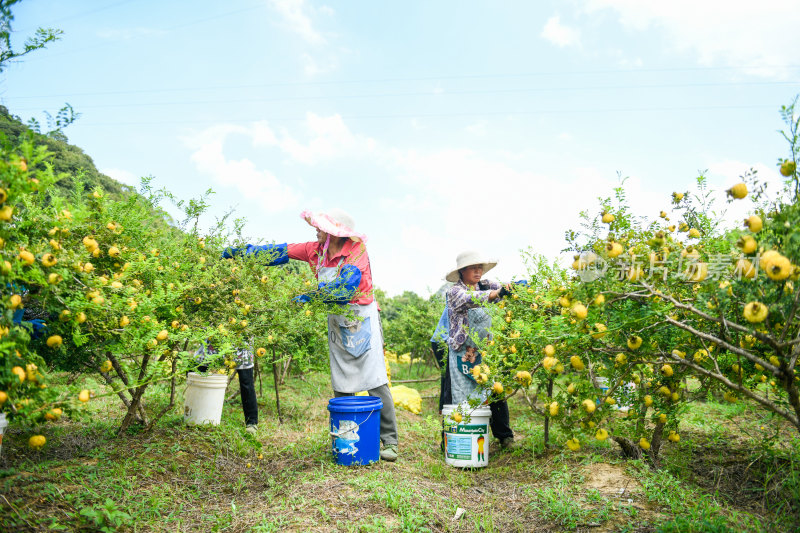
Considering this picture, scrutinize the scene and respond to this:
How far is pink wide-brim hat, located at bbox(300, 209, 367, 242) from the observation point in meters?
3.54

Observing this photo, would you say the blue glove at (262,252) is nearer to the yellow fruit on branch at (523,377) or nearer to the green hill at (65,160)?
the green hill at (65,160)

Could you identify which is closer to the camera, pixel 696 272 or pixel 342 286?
pixel 696 272

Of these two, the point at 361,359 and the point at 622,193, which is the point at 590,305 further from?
the point at 361,359

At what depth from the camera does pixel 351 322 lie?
141 inches

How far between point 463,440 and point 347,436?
0.85 metres

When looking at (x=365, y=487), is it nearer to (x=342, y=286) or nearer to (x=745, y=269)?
(x=342, y=286)

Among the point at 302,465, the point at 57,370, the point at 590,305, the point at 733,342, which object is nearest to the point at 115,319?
the point at 57,370

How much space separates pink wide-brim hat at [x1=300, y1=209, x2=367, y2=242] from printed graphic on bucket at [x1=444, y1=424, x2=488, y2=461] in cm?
154

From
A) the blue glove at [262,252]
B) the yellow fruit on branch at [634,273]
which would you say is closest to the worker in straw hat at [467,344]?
the blue glove at [262,252]

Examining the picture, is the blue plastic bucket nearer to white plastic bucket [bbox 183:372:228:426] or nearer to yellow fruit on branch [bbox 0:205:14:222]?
white plastic bucket [bbox 183:372:228:426]

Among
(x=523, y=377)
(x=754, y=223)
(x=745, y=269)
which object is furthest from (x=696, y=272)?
(x=523, y=377)

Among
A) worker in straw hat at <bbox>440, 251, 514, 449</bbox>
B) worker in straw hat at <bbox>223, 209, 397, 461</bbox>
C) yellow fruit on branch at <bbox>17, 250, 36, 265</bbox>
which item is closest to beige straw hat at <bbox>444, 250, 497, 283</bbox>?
worker in straw hat at <bbox>440, 251, 514, 449</bbox>

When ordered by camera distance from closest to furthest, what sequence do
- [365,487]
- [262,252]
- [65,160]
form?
1. [365,487]
2. [262,252]
3. [65,160]

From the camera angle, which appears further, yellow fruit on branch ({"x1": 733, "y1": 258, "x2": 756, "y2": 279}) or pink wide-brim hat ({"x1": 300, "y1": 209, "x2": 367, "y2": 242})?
pink wide-brim hat ({"x1": 300, "y1": 209, "x2": 367, "y2": 242})
